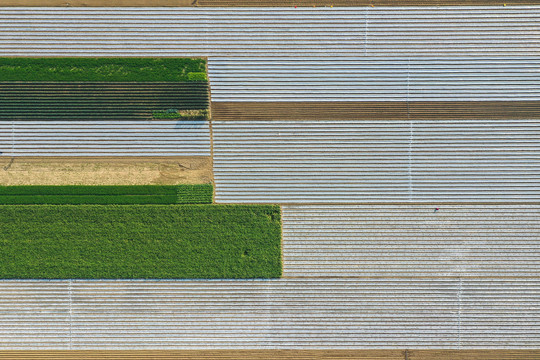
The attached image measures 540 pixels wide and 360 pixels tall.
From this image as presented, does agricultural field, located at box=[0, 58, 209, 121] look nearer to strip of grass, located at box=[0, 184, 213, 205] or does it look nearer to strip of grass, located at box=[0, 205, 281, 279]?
strip of grass, located at box=[0, 184, 213, 205]

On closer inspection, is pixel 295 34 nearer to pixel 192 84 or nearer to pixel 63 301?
pixel 192 84

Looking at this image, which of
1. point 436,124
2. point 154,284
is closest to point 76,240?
point 154,284

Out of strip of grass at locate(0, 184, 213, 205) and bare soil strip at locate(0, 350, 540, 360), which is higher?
strip of grass at locate(0, 184, 213, 205)

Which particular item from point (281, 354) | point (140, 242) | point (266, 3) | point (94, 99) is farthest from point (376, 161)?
point (94, 99)

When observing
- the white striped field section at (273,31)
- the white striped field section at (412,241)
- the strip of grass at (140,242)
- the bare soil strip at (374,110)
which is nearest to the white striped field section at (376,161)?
the bare soil strip at (374,110)

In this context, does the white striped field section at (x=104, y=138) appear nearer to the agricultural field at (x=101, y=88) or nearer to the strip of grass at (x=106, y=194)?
the agricultural field at (x=101, y=88)

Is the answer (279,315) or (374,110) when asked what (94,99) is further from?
(279,315)

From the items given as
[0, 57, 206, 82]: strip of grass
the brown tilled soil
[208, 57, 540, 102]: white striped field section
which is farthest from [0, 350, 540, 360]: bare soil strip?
[0, 57, 206, 82]: strip of grass
